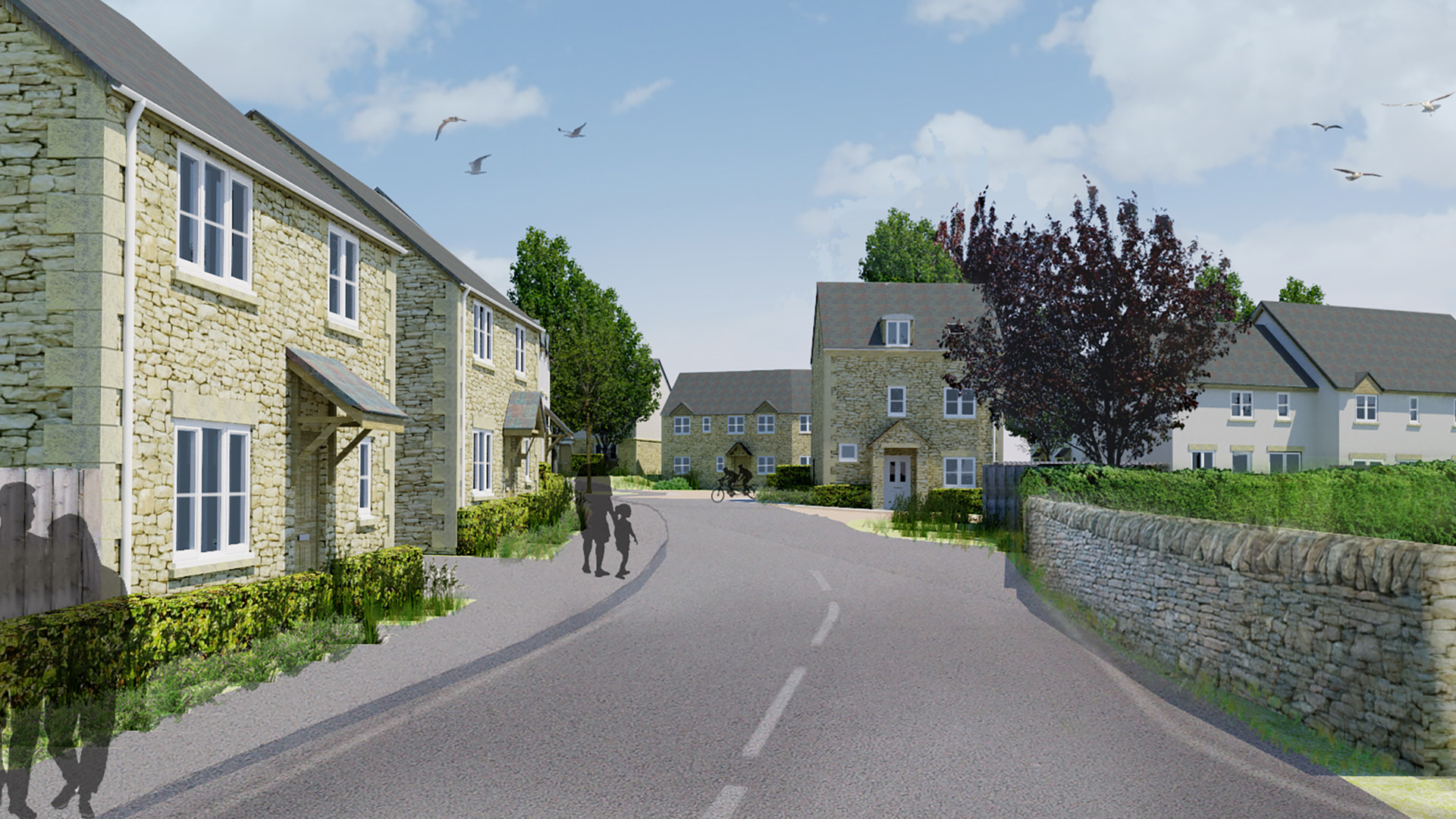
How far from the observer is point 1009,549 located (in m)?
22.0

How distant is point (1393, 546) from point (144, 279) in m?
12.0

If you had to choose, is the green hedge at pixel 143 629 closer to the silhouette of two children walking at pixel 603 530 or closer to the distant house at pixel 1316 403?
the silhouette of two children walking at pixel 603 530

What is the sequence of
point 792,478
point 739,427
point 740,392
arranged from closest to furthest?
point 792,478 < point 739,427 < point 740,392

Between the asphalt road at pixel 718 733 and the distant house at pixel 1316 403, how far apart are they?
117ft

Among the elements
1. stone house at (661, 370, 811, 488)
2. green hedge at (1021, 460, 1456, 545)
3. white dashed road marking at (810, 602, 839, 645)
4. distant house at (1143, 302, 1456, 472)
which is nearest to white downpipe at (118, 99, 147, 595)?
white dashed road marking at (810, 602, 839, 645)

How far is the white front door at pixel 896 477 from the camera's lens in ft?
132

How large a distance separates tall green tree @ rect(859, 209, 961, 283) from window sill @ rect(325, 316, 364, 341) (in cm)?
5832

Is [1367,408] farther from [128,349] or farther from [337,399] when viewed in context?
[128,349]

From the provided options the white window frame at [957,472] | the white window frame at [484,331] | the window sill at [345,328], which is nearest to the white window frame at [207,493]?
the window sill at [345,328]

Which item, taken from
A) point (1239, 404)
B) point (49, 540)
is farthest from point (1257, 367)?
point (49, 540)

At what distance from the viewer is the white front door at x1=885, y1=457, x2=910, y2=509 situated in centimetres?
4022

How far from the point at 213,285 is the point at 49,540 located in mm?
3929

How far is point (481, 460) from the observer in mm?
23766

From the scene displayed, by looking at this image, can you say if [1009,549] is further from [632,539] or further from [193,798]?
[193,798]
